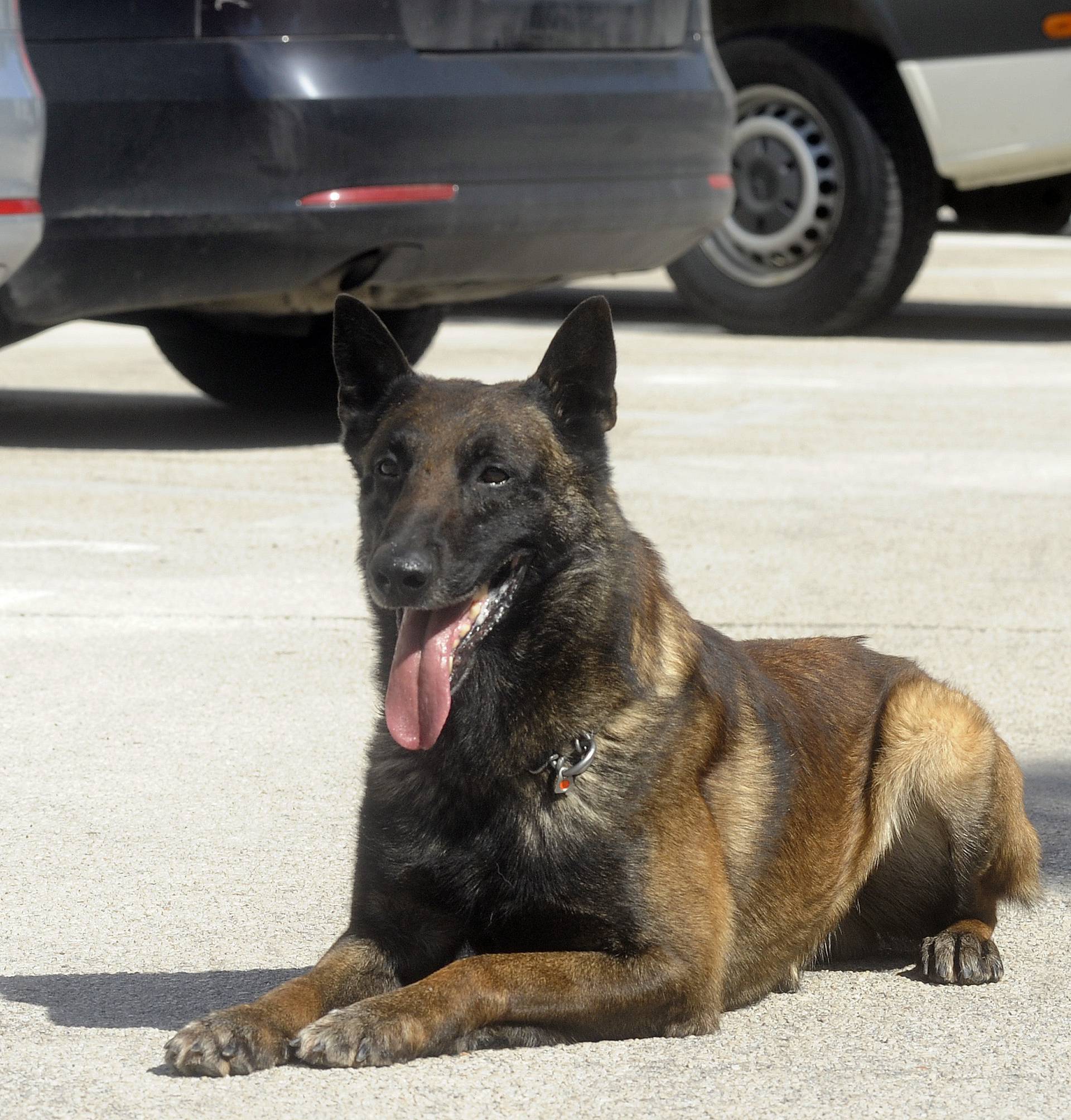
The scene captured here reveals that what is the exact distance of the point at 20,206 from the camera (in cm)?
757

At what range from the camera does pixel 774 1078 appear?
3289 mm

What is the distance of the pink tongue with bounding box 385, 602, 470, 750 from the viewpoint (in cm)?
357

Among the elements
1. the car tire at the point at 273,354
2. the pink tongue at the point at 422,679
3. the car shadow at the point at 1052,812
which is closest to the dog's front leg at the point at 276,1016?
the pink tongue at the point at 422,679

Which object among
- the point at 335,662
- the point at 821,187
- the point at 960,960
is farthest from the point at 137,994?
the point at 821,187

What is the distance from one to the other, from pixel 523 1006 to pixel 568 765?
1.44 feet

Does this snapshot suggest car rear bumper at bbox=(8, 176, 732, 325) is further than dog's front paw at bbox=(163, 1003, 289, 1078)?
Yes

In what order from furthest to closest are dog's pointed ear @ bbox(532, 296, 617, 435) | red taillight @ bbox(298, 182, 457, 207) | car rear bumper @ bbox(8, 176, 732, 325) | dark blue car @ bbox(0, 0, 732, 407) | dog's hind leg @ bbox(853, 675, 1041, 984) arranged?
red taillight @ bbox(298, 182, 457, 207), car rear bumper @ bbox(8, 176, 732, 325), dark blue car @ bbox(0, 0, 732, 407), dog's hind leg @ bbox(853, 675, 1041, 984), dog's pointed ear @ bbox(532, 296, 617, 435)

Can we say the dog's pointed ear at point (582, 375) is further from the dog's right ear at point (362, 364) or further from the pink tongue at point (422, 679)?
the pink tongue at point (422, 679)

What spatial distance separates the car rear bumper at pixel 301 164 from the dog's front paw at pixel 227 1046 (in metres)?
4.95

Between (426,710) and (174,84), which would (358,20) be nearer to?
(174,84)

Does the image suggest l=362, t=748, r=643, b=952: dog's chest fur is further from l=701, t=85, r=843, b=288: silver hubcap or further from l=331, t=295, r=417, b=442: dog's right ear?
l=701, t=85, r=843, b=288: silver hubcap

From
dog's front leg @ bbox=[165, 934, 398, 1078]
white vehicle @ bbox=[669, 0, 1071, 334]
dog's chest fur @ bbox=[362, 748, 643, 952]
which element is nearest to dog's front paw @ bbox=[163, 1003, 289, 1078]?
dog's front leg @ bbox=[165, 934, 398, 1078]

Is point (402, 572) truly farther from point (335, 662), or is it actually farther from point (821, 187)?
point (821, 187)

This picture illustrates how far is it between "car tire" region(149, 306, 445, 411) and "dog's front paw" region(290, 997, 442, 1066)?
21.6ft
